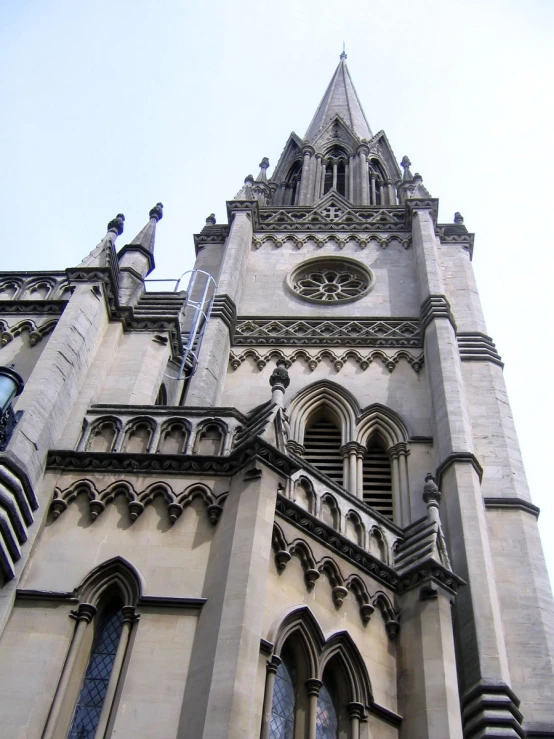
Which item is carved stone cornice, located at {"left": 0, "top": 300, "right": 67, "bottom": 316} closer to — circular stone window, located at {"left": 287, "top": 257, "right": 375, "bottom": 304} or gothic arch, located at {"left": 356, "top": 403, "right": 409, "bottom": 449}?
gothic arch, located at {"left": 356, "top": 403, "right": 409, "bottom": 449}

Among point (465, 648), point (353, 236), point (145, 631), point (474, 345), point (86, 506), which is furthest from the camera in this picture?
point (353, 236)

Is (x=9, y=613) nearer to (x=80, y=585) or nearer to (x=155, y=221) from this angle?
(x=80, y=585)

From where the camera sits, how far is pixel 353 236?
83.4 ft

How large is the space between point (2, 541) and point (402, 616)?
5.15 metres

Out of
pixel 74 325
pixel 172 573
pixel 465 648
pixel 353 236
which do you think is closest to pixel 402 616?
pixel 465 648

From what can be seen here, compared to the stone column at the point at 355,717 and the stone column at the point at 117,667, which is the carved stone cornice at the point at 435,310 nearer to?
the stone column at the point at 355,717

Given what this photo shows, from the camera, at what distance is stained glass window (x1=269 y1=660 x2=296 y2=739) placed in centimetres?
942

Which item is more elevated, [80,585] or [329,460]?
[329,460]

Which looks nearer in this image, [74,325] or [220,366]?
[74,325]

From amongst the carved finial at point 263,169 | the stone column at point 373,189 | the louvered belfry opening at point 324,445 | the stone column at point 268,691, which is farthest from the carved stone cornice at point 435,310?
the carved finial at point 263,169

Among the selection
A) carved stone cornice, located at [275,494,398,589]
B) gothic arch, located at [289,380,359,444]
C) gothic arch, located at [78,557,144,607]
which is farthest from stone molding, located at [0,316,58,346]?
gothic arch, located at [289,380,359,444]

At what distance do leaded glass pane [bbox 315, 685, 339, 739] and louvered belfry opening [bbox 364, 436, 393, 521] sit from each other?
20.9ft

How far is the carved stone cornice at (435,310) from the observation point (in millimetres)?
20234

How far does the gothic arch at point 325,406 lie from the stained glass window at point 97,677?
8713mm
